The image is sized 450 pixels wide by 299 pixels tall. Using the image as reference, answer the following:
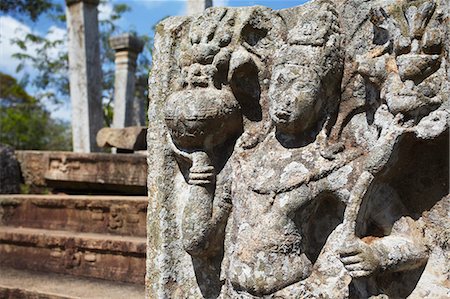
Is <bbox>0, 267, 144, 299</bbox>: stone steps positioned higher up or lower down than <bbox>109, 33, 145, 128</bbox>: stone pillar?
lower down

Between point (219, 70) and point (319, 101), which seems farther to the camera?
point (219, 70)

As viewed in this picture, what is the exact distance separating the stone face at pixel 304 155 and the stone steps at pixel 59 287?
1.35 m

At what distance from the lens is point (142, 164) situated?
196 inches

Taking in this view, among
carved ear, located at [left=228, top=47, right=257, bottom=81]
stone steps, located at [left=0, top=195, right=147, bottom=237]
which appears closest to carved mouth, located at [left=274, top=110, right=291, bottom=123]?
carved ear, located at [left=228, top=47, right=257, bottom=81]

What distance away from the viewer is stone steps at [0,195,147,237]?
429 cm

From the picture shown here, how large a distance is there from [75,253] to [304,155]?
2.78 meters

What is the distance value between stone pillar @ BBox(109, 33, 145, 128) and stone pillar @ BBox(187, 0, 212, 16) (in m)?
2.83

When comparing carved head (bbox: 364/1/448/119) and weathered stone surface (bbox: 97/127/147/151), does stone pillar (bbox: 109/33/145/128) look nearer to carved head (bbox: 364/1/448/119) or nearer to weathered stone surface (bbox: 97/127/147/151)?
weathered stone surface (bbox: 97/127/147/151)

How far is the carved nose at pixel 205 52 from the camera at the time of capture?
2293 millimetres

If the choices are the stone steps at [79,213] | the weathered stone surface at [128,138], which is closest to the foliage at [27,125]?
the weathered stone surface at [128,138]

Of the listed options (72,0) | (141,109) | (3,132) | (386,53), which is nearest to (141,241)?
(386,53)

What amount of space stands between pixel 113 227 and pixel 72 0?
16.1 ft

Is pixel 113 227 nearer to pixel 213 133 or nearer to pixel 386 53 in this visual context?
pixel 213 133

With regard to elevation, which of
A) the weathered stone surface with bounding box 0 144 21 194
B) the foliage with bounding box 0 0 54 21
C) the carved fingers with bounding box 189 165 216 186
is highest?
the foliage with bounding box 0 0 54 21
